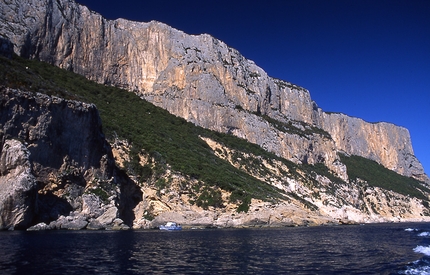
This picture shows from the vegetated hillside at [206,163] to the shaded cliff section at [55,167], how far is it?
304 cm

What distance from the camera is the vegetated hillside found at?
5412cm

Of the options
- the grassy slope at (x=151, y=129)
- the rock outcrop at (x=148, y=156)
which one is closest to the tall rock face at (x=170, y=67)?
the rock outcrop at (x=148, y=156)

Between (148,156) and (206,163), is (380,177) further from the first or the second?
(148,156)

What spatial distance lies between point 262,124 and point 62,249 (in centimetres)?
7863

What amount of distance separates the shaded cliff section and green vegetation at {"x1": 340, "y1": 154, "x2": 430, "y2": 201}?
89.3m

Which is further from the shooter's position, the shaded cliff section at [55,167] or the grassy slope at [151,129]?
the grassy slope at [151,129]

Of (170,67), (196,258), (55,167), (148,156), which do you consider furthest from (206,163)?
(196,258)

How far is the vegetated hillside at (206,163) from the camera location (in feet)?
178

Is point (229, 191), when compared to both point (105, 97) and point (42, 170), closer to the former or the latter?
point (42, 170)

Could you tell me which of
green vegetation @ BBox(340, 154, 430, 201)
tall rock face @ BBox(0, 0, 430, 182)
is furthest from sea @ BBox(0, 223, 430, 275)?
green vegetation @ BBox(340, 154, 430, 201)

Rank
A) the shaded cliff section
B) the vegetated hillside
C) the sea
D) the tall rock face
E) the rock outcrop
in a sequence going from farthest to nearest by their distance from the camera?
1. the tall rock face
2. the vegetated hillside
3. the rock outcrop
4. the shaded cliff section
5. the sea

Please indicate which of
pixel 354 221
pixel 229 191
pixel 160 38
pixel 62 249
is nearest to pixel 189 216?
pixel 229 191

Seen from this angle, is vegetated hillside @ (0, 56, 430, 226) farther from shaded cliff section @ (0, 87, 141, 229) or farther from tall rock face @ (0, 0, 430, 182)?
tall rock face @ (0, 0, 430, 182)

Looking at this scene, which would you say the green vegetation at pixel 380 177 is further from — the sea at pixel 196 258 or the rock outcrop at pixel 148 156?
the sea at pixel 196 258
